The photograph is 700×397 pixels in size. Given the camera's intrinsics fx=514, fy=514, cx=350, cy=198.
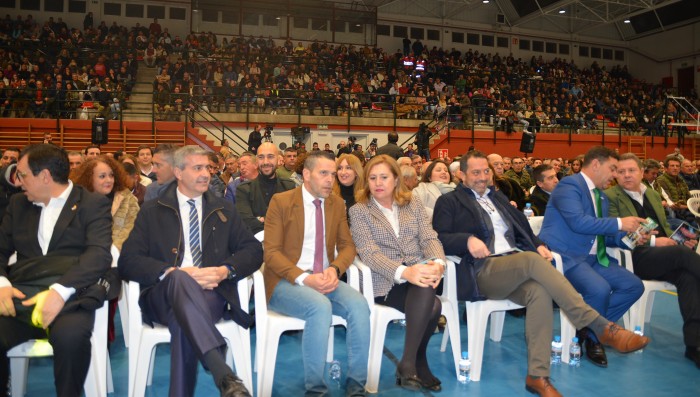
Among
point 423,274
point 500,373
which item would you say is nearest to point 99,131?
point 423,274

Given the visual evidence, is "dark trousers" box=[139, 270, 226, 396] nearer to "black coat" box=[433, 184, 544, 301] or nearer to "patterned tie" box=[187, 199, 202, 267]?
"patterned tie" box=[187, 199, 202, 267]

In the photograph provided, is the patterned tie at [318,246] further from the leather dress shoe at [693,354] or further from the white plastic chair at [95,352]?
the leather dress shoe at [693,354]

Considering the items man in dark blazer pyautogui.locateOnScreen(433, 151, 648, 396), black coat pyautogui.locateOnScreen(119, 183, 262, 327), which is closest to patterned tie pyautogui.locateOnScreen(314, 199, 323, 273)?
black coat pyautogui.locateOnScreen(119, 183, 262, 327)

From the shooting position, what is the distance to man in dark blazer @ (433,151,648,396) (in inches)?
113

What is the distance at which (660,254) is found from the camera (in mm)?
3686

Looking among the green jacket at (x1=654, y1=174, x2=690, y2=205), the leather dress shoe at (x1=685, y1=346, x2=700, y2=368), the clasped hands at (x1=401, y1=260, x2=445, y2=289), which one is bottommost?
the leather dress shoe at (x1=685, y1=346, x2=700, y2=368)

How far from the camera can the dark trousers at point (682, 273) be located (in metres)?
3.49

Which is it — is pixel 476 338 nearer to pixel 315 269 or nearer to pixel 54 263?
pixel 315 269

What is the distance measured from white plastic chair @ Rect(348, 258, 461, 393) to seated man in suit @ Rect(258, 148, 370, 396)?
0.44ft

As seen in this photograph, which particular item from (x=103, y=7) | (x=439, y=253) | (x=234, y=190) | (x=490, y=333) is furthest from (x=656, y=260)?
(x=103, y=7)

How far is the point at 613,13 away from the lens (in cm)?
2228

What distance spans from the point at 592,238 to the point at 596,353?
0.77 meters

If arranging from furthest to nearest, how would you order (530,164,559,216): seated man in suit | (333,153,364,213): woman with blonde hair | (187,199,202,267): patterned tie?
(530,164,559,216): seated man in suit → (333,153,364,213): woman with blonde hair → (187,199,202,267): patterned tie

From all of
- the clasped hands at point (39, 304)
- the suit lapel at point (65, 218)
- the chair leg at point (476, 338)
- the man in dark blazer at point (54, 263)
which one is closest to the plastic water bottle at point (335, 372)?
the chair leg at point (476, 338)
